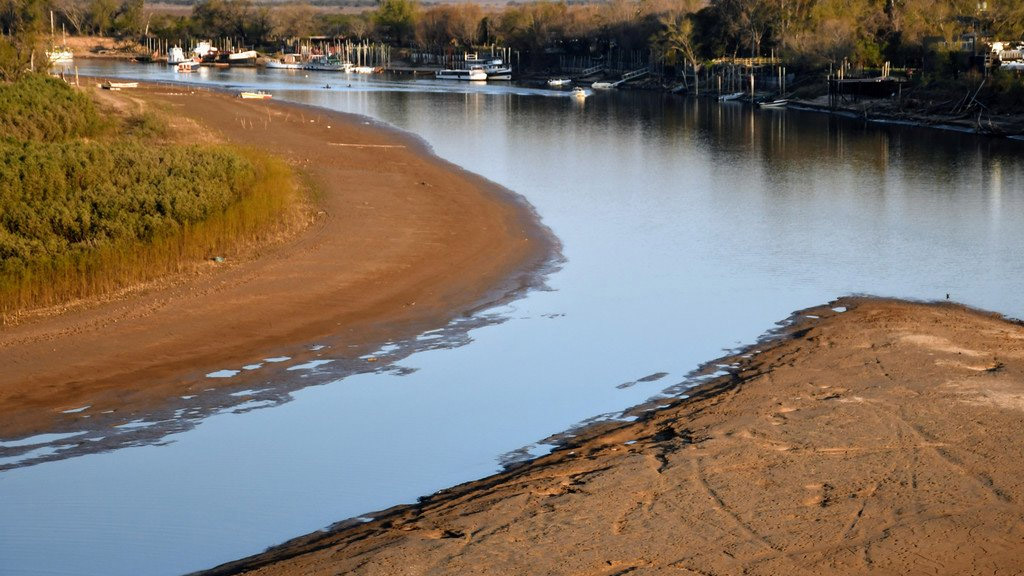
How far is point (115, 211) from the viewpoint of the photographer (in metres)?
19.1

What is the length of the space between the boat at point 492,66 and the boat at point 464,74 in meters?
1.19

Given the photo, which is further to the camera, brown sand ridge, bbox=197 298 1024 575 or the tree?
the tree

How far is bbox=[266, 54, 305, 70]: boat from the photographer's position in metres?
124

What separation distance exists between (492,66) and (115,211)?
99004mm

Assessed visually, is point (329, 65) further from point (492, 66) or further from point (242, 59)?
point (492, 66)

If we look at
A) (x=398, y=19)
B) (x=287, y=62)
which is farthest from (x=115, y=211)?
(x=398, y=19)

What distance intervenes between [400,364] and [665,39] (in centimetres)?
8383

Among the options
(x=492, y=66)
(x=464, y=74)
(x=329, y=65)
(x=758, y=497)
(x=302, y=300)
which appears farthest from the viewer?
(x=329, y=65)

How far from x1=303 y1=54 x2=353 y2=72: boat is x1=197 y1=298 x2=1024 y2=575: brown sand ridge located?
109858 millimetres

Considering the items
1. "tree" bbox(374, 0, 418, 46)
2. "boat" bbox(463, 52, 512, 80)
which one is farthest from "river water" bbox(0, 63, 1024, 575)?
"tree" bbox(374, 0, 418, 46)

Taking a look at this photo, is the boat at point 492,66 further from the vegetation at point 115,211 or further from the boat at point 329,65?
the vegetation at point 115,211

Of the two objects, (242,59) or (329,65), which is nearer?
(329,65)

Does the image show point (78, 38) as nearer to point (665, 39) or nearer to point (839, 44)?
point (665, 39)

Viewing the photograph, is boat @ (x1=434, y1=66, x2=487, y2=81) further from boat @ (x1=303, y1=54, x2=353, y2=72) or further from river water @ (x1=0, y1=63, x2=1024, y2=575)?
river water @ (x1=0, y1=63, x2=1024, y2=575)
